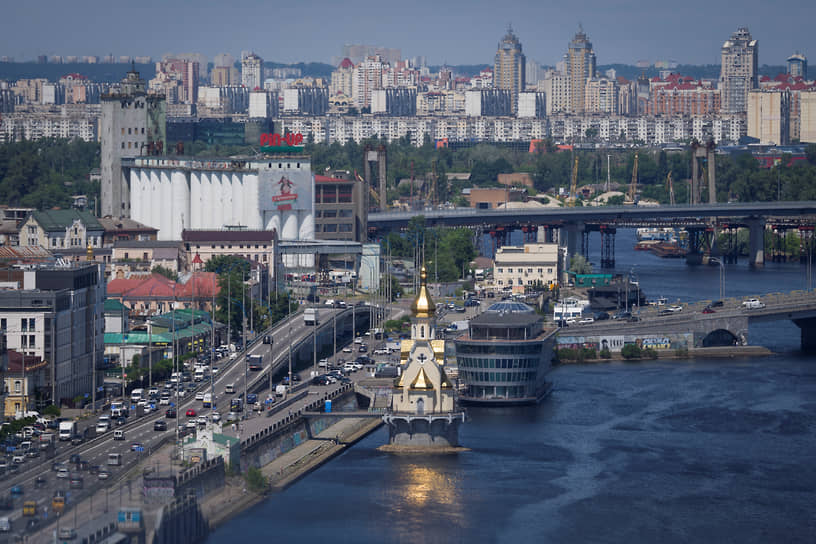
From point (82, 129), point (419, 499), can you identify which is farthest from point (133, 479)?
point (82, 129)

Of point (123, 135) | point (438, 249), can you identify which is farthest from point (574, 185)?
point (123, 135)

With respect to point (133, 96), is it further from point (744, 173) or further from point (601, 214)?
point (744, 173)

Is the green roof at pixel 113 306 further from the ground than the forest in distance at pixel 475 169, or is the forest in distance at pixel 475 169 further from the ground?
the forest in distance at pixel 475 169

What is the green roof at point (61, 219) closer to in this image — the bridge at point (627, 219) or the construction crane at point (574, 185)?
the bridge at point (627, 219)

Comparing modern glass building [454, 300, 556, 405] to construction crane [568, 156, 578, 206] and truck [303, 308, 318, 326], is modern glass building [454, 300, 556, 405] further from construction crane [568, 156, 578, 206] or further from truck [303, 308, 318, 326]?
construction crane [568, 156, 578, 206]

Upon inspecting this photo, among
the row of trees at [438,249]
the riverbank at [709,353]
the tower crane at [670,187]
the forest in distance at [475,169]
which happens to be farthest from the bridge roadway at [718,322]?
the tower crane at [670,187]

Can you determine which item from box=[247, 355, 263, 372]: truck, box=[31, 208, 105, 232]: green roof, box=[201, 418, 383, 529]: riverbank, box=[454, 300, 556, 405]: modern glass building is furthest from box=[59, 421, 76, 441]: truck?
box=[31, 208, 105, 232]: green roof
